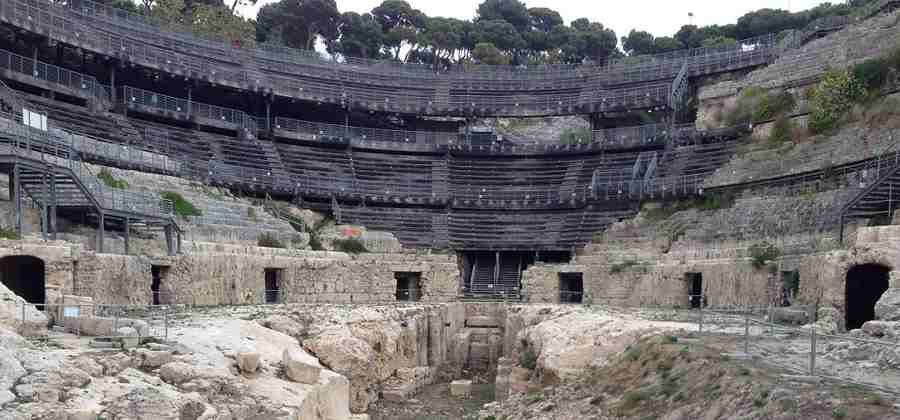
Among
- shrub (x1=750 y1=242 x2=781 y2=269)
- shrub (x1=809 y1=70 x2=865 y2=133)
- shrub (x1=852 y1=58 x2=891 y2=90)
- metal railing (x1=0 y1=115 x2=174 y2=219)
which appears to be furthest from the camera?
shrub (x1=809 y1=70 x2=865 y2=133)

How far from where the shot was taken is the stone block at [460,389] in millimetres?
28062

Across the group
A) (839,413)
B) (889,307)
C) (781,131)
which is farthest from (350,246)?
(839,413)

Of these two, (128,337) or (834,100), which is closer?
(128,337)

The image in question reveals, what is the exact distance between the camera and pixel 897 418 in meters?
9.57

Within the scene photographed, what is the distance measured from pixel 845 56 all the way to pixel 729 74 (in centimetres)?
836

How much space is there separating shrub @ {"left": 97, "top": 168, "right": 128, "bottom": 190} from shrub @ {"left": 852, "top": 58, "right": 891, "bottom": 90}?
1431 inches

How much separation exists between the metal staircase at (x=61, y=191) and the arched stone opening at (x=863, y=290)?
22299 millimetres

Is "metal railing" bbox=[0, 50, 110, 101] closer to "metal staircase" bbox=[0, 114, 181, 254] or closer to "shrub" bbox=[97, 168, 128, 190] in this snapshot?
"shrub" bbox=[97, 168, 128, 190]

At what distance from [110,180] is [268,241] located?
7.09 m

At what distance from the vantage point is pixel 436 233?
1854 inches

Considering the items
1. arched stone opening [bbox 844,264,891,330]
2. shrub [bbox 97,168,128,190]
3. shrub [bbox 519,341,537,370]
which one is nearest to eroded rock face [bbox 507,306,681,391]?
shrub [bbox 519,341,537,370]

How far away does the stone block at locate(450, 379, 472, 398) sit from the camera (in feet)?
92.1

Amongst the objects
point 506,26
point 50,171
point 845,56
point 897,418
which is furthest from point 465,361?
point 506,26

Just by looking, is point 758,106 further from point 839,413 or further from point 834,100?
point 839,413
